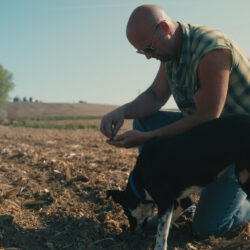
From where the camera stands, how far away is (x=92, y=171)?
5383mm

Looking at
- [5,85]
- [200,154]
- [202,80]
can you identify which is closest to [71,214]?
[200,154]

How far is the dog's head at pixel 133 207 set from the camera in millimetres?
3558

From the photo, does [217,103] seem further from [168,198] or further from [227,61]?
[168,198]

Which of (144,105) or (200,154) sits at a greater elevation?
(144,105)

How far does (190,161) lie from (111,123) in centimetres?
141

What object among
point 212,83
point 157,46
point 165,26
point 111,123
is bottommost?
point 111,123

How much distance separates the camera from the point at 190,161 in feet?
9.79

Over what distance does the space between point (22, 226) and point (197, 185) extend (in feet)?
6.61

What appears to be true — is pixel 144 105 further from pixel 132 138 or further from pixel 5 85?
pixel 5 85

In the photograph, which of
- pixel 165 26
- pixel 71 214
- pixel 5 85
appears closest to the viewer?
pixel 165 26

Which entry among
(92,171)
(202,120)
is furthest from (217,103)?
(92,171)

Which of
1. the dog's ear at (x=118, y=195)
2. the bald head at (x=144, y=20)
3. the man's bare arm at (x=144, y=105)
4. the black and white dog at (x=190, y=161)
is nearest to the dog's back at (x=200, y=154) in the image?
the black and white dog at (x=190, y=161)

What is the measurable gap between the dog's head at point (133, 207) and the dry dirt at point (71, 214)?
19cm

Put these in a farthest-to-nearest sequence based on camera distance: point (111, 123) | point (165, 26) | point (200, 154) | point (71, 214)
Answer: point (111, 123)
point (71, 214)
point (165, 26)
point (200, 154)
